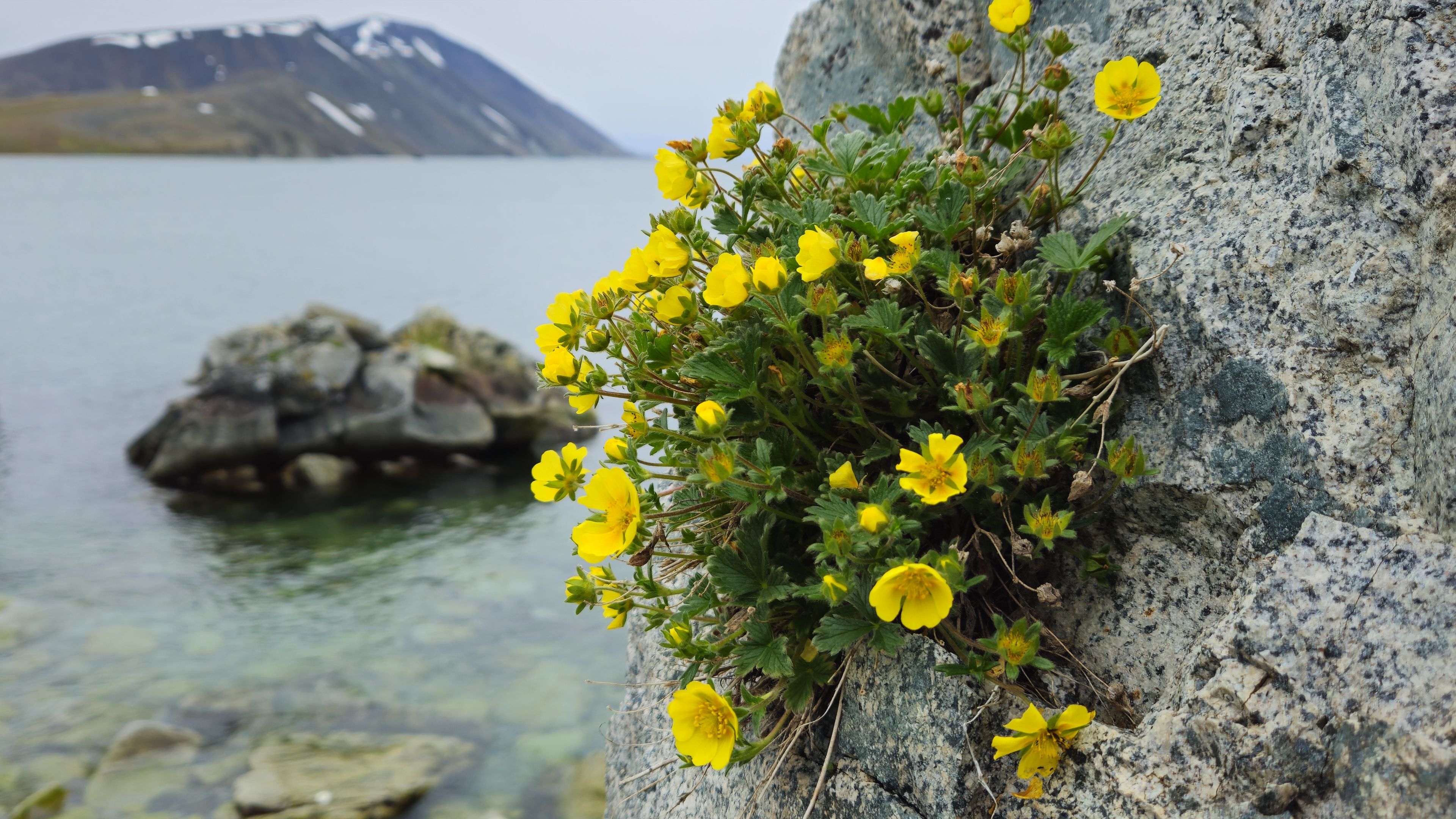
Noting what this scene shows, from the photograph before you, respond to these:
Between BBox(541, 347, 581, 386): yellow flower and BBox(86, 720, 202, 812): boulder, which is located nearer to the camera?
BBox(541, 347, 581, 386): yellow flower

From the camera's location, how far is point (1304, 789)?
1383 mm

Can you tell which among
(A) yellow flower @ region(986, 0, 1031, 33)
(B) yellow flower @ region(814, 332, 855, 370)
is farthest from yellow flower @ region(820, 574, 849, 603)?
(A) yellow flower @ region(986, 0, 1031, 33)

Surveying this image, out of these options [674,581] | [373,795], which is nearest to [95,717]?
[373,795]

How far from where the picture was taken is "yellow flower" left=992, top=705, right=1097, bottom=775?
1.56m

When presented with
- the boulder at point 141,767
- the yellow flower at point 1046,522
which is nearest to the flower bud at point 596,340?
the yellow flower at point 1046,522

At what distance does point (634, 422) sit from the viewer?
6.68 ft

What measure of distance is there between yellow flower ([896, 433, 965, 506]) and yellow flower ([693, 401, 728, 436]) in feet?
1.22

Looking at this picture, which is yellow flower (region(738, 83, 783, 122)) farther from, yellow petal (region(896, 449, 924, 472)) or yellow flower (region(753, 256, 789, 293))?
yellow petal (region(896, 449, 924, 472))

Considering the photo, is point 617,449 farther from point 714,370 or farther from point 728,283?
point 728,283

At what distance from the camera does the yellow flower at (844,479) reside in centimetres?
170

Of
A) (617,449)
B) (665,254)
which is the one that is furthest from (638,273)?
(617,449)

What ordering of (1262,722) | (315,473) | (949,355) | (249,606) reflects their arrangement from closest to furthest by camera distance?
(1262,722)
(949,355)
(249,606)
(315,473)

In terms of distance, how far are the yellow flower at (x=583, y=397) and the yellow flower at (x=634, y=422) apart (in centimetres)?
8

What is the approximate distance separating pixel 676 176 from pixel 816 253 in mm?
582
